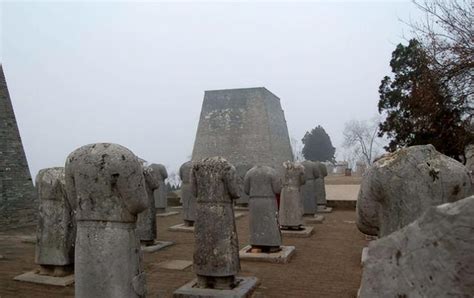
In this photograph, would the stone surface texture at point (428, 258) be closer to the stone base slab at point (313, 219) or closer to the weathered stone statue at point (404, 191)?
the weathered stone statue at point (404, 191)

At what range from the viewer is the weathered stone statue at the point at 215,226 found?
6.18 m

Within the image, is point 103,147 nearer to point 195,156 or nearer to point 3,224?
point 3,224

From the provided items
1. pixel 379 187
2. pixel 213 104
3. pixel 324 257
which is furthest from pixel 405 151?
pixel 213 104

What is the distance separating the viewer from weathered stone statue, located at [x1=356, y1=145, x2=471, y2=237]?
2980mm

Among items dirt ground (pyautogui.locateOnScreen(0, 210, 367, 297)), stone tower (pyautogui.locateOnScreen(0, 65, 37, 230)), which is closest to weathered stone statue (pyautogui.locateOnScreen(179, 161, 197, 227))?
dirt ground (pyautogui.locateOnScreen(0, 210, 367, 297))

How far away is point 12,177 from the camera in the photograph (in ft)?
50.8

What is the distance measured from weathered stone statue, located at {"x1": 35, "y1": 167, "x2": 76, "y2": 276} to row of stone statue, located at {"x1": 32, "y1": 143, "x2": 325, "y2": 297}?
0.02 m

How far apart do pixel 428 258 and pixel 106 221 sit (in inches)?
107

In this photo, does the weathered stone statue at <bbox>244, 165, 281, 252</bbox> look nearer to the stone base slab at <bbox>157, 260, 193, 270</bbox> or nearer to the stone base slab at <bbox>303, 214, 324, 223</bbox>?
the stone base slab at <bbox>157, 260, 193, 270</bbox>

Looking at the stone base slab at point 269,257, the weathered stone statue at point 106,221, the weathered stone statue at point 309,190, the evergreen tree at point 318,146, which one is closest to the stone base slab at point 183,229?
the stone base slab at point 269,257

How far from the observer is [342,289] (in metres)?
7.03

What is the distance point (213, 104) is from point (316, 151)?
129 feet

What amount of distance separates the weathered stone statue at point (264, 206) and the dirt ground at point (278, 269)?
0.62 meters

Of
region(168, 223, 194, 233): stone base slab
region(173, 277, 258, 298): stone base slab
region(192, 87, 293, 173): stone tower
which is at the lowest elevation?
region(173, 277, 258, 298): stone base slab
